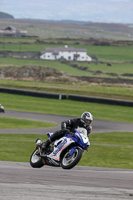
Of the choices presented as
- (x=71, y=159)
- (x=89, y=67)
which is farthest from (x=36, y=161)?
(x=89, y=67)

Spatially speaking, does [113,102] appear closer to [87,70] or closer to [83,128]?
[83,128]

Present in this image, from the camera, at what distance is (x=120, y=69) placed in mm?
136750

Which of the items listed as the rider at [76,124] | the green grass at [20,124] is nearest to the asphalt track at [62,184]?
the rider at [76,124]

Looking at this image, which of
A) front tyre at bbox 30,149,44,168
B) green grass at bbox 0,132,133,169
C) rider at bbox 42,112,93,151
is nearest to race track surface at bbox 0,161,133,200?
front tyre at bbox 30,149,44,168

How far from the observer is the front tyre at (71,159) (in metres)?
13.5

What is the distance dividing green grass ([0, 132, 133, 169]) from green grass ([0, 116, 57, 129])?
4.48 meters

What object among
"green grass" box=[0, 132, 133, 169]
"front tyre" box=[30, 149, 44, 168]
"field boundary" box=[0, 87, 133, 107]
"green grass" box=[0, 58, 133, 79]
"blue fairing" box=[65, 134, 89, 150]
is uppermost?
"blue fairing" box=[65, 134, 89, 150]

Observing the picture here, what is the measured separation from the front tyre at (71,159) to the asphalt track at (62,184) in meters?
0.53

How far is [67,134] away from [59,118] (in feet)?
92.7

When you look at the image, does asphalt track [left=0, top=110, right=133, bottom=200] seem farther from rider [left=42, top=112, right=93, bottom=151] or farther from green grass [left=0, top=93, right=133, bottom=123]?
green grass [left=0, top=93, right=133, bottom=123]

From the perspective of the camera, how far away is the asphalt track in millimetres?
11934

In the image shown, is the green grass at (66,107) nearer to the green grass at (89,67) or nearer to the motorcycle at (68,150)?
the motorcycle at (68,150)

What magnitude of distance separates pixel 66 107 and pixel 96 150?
24272 millimetres

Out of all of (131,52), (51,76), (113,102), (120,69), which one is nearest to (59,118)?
(113,102)
